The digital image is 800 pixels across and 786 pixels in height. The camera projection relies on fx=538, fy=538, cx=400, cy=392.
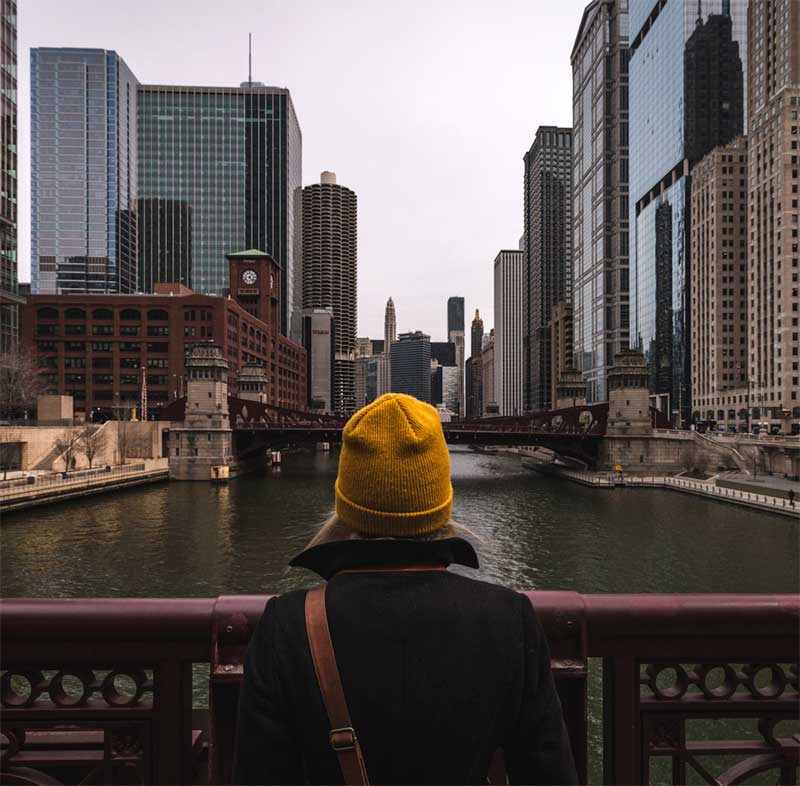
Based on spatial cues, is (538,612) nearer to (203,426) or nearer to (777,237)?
(203,426)

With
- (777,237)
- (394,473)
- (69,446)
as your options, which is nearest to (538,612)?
(394,473)

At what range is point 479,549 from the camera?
22.5m

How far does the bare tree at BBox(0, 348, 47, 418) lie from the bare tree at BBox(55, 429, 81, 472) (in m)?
11.9

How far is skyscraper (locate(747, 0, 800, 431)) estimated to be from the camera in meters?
97.5

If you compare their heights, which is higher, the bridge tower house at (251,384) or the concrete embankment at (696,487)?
the bridge tower house at (251,384)

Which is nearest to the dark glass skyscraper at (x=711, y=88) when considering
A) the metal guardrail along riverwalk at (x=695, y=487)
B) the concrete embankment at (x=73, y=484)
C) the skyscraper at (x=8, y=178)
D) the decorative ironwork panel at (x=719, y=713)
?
the metal guardrail along riverwalk at (x=695, y=487)

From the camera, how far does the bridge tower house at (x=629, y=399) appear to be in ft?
215

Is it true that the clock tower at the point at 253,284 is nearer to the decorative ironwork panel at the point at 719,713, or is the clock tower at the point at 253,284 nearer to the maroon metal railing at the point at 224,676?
the maroon metal railing at the point at 224,676

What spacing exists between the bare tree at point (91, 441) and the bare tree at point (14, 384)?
11.7 metres

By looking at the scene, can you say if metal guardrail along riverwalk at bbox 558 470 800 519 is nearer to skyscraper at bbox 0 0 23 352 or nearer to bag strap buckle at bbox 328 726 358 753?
bag strap buckle at bbox 328 726 358 753

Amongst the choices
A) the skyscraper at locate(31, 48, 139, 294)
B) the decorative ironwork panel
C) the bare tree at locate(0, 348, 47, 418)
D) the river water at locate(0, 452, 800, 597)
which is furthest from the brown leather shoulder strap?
the skyscraper at locate(31, 48, 139, 294)

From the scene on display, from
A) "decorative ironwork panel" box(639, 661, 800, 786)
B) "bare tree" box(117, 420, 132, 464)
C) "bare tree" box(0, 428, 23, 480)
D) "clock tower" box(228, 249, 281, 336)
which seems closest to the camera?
"decorative ironwork panel" box(639, 661, 800, 786)

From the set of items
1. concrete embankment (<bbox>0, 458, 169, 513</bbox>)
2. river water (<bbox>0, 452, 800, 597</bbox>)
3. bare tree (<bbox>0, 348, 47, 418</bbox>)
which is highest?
bare tree (<bbox>0, 348, 47, 418</bbox>)

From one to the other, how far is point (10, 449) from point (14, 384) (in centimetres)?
1393
